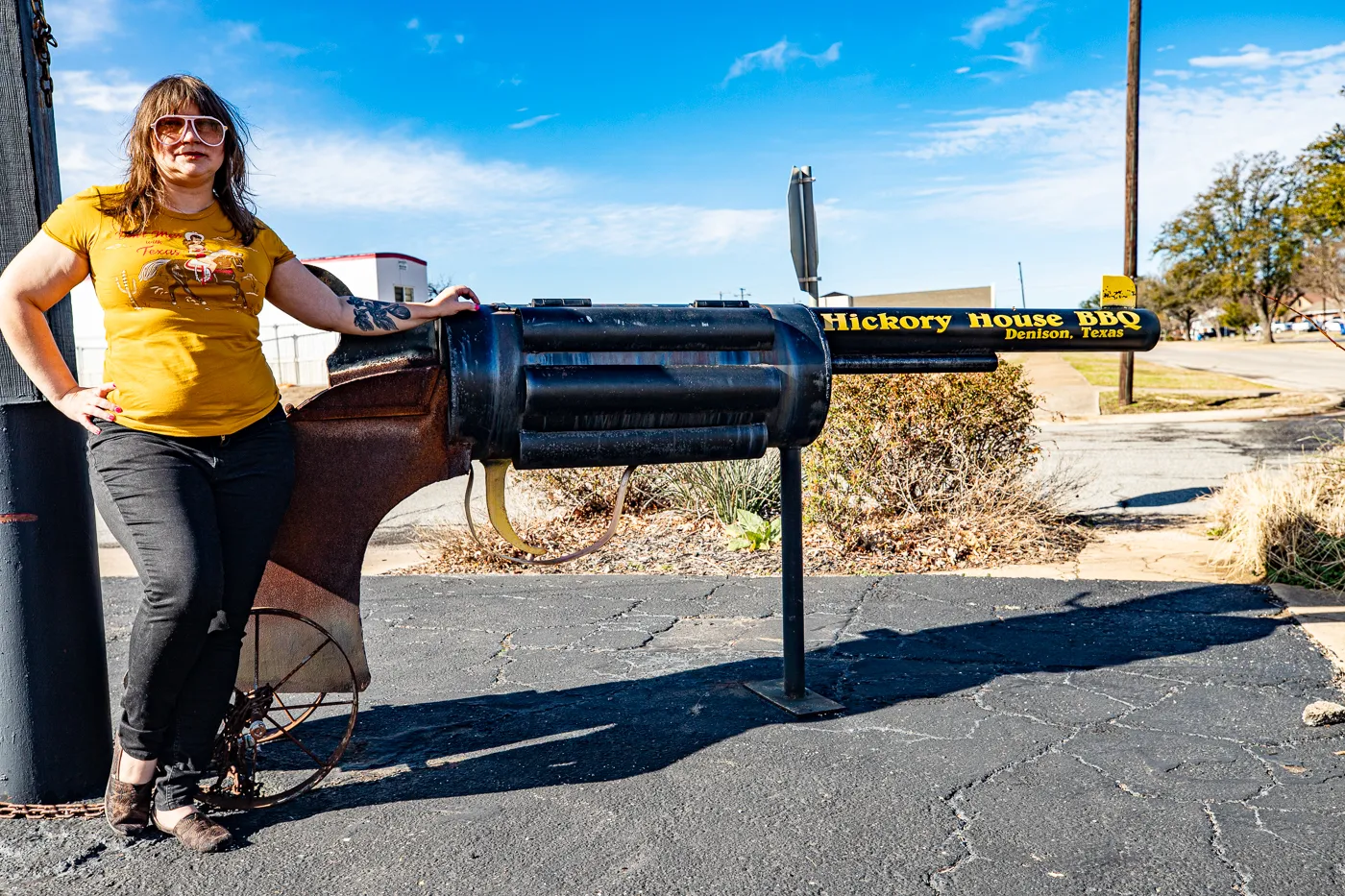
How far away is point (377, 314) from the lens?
3037 millimetres

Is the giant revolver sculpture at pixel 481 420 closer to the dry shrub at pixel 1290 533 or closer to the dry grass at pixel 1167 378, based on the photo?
the dry shrub at pixel 1290 533

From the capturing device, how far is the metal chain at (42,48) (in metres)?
2.96

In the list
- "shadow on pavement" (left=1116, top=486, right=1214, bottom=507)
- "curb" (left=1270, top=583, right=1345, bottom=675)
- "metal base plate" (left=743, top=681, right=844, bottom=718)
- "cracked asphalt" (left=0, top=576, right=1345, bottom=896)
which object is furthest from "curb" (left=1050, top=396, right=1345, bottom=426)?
"metal base plate" (left=743, top=681, right=844, bottom=718)

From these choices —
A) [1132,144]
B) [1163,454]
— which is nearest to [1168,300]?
[1132,144]

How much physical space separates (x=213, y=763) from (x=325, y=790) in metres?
0.36

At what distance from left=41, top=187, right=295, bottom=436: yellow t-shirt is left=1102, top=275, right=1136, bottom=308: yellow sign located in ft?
9.96

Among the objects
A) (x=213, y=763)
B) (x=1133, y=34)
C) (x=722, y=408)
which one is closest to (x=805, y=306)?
(x=722, y=408)

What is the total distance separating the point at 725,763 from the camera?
3.29 meters

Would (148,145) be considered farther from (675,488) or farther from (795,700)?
(675,488)

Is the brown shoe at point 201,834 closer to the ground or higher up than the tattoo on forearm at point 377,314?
closer to the ground

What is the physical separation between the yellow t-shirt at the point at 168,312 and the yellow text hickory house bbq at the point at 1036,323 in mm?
2126

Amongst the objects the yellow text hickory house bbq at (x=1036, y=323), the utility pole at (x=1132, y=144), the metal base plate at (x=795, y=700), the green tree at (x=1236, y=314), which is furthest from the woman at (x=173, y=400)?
the green tree at (x=1236, y=314)

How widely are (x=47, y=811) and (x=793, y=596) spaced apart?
2.38m

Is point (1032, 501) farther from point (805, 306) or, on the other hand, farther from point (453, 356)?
point (453, 356)
